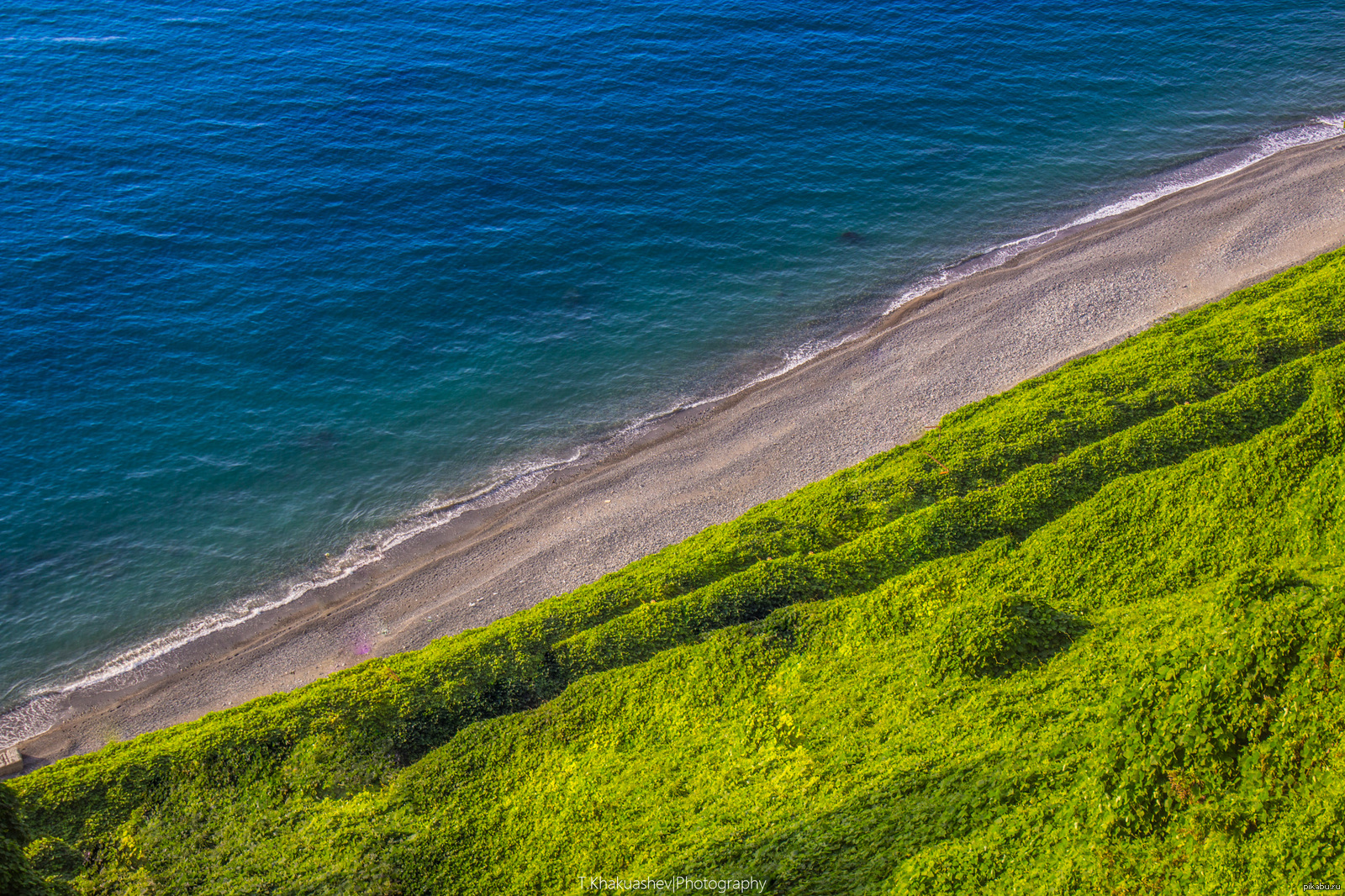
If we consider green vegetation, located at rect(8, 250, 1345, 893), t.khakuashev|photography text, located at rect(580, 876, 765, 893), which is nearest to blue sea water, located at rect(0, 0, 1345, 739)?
green vegetation, located at rect(8, 250, 1345, 893)

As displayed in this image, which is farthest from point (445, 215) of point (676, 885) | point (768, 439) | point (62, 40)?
point (676, 885)

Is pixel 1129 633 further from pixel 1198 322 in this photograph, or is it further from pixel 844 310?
pixel 844 310

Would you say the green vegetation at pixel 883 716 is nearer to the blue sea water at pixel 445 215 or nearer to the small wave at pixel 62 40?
the blue sea water at pixel 445 215

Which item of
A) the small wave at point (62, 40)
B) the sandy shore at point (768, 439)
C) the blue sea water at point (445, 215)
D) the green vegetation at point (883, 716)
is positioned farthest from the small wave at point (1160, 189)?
the small wave at point (62, 40)

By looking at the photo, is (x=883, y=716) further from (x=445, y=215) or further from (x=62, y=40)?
(x=62, y=40)

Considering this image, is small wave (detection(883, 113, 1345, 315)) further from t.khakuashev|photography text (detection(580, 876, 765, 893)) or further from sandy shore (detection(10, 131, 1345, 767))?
t.khakuashev|photography text (detection(580, 876, 765, 893))

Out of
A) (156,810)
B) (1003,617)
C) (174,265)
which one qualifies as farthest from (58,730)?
Result: (1003,617)

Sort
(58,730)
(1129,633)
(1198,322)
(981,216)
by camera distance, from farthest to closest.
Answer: (981,216)
(1198,322)
(58,730)
(1129,633)
